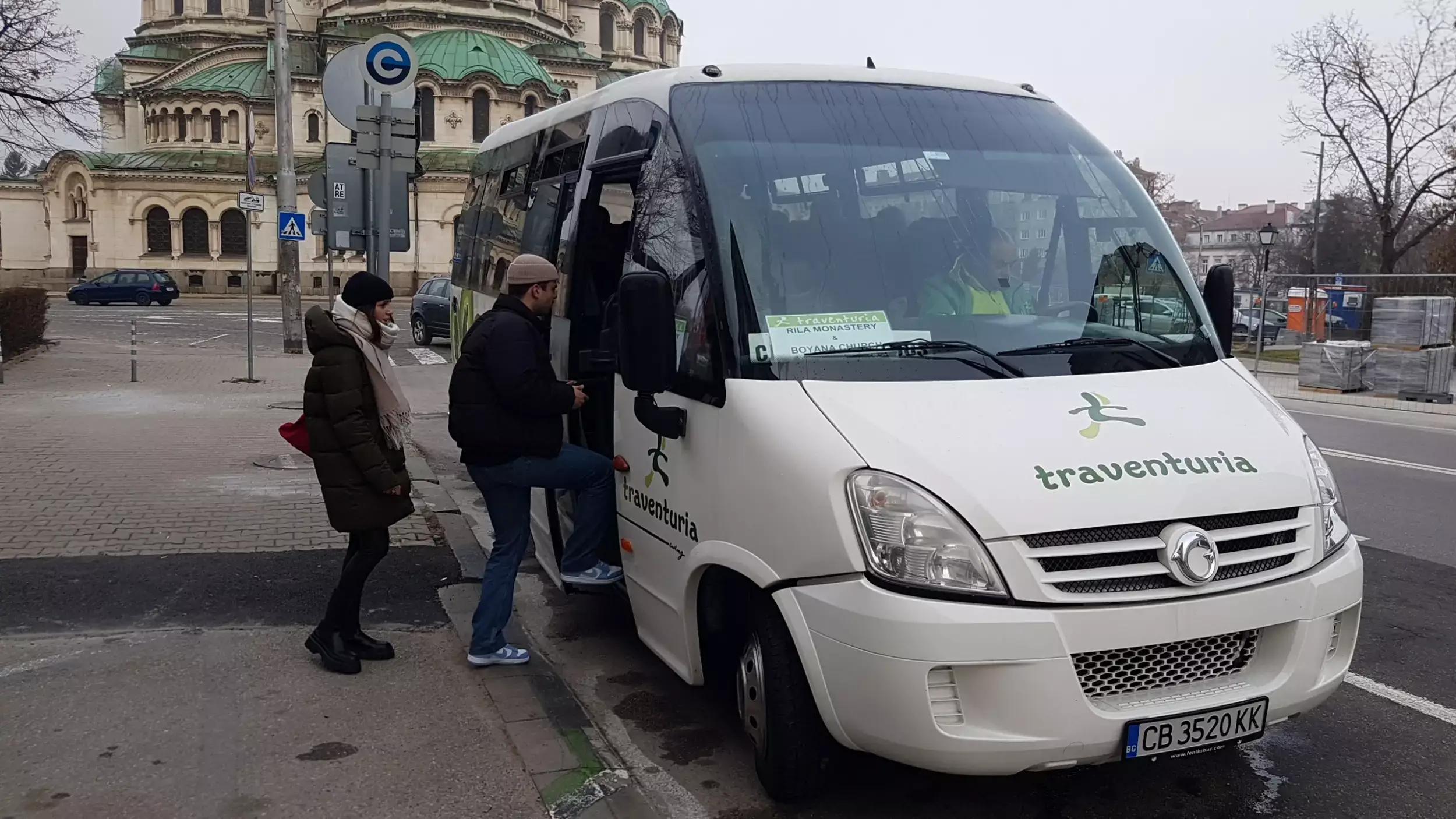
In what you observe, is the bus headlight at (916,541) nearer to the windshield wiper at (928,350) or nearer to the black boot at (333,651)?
the windshield wiper at (928,350)

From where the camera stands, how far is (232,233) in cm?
6469

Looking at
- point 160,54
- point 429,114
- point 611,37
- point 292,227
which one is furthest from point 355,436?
point 611,37

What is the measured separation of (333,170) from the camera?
8758 mm

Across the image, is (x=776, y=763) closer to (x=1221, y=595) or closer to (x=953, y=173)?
(x=1221, y=595)

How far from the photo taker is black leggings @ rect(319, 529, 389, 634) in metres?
5.16

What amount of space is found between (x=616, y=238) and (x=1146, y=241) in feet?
7.55

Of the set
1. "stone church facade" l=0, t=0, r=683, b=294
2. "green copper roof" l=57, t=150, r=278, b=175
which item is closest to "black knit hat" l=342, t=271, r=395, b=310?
"stone church facade" l=0, t=0, r=683, b=294

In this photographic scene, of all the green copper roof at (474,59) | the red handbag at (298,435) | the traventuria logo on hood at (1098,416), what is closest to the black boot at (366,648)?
the red handbag at (298,435)

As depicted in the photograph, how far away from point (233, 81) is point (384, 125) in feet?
215

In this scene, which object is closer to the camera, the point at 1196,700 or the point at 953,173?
the point at 1196,700

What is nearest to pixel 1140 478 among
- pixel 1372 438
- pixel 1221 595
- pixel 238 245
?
pixel 1221 595

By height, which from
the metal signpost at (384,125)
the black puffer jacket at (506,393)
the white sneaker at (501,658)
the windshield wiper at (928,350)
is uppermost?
the metal signpost at (384,125)

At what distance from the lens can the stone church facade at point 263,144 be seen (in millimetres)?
63531

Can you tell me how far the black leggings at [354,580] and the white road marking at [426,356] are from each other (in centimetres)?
1900
